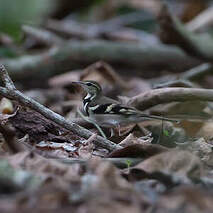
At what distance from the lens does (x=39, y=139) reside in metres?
4.79

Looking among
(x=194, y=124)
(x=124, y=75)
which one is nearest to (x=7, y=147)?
(x=194, y=124)

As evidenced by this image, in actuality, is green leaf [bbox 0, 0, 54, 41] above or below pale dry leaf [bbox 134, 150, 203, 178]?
above

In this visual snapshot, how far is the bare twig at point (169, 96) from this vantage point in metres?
5.50

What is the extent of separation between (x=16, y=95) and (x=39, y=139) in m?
0.44

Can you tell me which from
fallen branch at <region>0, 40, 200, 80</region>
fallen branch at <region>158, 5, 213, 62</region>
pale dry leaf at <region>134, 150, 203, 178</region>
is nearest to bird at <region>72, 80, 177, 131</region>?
pale dry leaf at <region>134, 150, 203, 178</region>

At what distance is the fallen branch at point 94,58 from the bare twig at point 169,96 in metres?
4.28

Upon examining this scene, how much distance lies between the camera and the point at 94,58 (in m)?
10.6

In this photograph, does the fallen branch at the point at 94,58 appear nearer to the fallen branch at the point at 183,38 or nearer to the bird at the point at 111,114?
the fallen branch at the point at 183,38

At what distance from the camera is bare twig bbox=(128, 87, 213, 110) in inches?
217

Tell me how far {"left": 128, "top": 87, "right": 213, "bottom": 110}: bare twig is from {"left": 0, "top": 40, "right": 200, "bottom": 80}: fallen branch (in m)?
4.28

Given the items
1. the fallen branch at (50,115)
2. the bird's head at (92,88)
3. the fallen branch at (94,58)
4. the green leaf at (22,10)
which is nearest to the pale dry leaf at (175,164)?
the fallen branch at (50,115)

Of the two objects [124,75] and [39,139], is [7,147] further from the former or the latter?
[124,75]

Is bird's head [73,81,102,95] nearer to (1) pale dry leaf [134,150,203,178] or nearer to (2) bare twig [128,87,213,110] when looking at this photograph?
(2) bare twig [128,87,213,110]

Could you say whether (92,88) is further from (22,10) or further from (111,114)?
(22,10)
